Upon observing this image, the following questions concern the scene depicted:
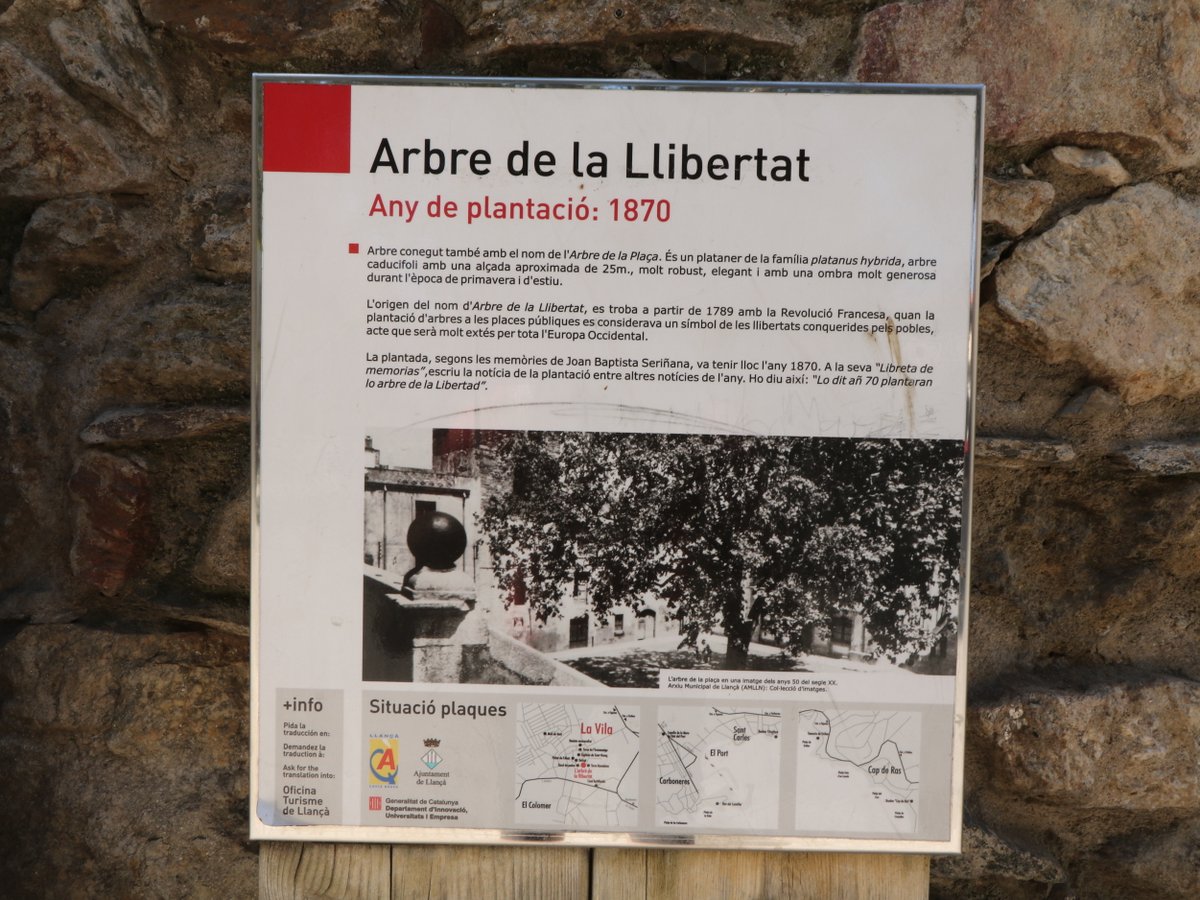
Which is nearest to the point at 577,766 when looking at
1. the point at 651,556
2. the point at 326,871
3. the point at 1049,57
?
the point at 651,556

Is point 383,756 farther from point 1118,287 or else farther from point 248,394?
point 1118,287

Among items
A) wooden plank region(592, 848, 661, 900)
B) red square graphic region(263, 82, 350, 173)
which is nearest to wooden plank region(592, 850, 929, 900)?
wooden plank region(592, 848, 661, 900)

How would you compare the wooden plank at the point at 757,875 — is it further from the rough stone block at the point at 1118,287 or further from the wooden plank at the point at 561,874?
the rough stone block at the point at 1118,287

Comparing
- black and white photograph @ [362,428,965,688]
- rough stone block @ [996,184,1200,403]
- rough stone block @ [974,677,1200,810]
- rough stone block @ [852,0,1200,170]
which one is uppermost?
rough stone block @ [852,0,1200,170]

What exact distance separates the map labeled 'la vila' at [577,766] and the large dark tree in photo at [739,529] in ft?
0.50

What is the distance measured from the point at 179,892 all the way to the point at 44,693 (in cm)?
41

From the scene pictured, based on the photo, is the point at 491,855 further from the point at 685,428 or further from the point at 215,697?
the point at 685,428

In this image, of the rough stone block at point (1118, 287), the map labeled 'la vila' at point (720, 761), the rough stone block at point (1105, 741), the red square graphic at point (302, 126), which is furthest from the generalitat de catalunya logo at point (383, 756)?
the rough stone block at point (1118, 287)

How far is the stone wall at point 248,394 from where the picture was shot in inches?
62.5

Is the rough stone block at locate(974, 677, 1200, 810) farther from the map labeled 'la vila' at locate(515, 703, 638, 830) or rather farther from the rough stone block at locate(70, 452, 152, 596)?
the rough stone block at locate(70, 452, 152, 596)

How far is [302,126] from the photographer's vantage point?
145 centimetres

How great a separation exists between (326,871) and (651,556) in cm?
71

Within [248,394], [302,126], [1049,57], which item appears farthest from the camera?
[248,394]

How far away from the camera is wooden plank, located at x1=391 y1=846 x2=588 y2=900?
5.05ft
